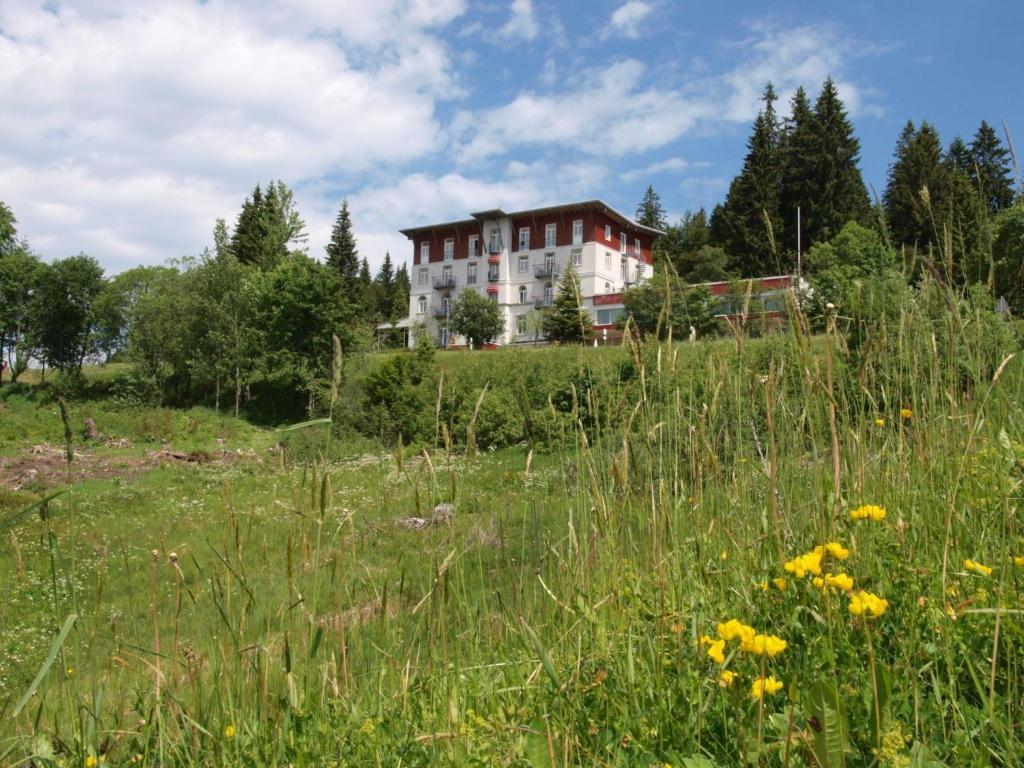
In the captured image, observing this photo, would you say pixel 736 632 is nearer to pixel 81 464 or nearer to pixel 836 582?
pixel 836 582

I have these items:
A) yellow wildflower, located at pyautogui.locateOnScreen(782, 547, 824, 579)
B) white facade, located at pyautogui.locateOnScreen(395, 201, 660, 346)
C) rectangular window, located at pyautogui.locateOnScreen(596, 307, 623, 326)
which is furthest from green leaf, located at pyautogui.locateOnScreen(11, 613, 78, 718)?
white facade, located at pyautogui.locateOnScreen(395, 201, 660, 346)

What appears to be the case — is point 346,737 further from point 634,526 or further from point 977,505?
point 977,505

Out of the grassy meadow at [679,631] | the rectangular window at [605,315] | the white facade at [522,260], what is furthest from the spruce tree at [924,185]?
the white facade at [522,260]

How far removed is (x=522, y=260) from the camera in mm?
46844

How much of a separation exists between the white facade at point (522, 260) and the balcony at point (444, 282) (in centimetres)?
6

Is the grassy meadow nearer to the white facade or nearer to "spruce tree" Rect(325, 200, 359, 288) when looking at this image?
the white facade

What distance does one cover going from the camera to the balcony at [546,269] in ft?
147

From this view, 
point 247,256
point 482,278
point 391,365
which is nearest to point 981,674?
point 391,365

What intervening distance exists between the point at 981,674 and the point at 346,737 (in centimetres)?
121

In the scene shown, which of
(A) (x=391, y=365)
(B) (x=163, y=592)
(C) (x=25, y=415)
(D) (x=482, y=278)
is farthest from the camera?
(D) (x=482, y=278)

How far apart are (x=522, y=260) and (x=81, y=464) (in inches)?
1300

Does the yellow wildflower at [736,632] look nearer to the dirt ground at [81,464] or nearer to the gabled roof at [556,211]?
the dirt ground at [81,464]

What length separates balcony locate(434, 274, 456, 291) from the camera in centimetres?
4838

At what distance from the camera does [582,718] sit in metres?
1.37
